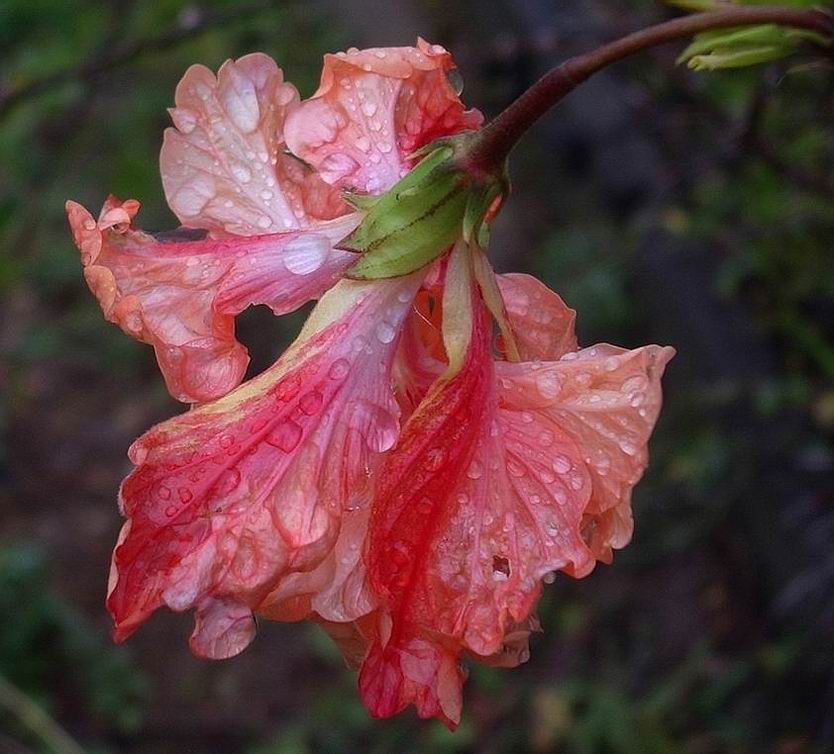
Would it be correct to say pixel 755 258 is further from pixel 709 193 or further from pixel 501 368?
pixel 501 368

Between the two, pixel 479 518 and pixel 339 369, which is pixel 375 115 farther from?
pixel 479 518

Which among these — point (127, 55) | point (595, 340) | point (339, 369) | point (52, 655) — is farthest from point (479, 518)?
point (52, 655)

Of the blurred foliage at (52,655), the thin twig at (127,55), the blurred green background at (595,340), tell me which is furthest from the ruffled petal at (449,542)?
the blurred foliage at (52,655)

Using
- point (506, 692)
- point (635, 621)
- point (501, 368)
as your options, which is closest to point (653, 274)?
point (635, 621)

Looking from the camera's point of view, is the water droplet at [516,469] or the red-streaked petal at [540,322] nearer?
the water droplet at [516,469]

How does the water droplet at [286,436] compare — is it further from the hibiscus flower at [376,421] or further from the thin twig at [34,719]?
the thin twig at [34,719]

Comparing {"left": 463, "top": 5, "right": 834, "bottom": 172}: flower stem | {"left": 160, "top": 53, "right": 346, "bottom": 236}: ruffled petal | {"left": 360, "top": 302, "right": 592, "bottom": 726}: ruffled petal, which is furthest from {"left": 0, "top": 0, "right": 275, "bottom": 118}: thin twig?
{"left": 360, "top": 302, "right": 592, "bottom": 726}: ruffled petal

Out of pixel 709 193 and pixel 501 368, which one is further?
pixel 709 193

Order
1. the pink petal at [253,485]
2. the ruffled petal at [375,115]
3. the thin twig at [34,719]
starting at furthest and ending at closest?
the thin twig at [34,719] → the ruffled petal at [375,115] → the pink petal at [253,485]
